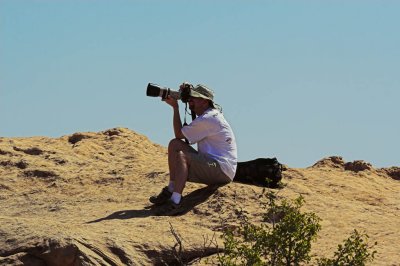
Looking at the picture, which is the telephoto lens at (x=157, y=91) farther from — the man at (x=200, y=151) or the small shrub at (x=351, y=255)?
the small shrub at (x=351, y=255)

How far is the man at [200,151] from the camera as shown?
11.4 metres

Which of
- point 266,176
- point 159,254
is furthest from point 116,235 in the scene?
point 266,176

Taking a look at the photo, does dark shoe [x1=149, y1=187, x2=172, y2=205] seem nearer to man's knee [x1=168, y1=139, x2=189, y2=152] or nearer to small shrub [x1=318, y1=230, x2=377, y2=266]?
man's knee [x1=168, y1=139, x2=189, y2=152]

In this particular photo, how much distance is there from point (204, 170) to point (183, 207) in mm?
477

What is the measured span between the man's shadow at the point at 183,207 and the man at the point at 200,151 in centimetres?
9

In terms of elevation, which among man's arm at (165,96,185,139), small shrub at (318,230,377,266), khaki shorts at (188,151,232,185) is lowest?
small shrub at (318,230,377,266)

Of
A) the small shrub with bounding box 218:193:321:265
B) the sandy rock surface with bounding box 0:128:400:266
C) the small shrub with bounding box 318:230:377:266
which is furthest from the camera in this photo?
the sandy rock surface with bounding box 0:128:400:266

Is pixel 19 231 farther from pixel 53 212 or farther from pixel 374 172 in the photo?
pixel 374 172

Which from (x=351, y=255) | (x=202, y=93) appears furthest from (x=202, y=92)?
(x=351, y=255)

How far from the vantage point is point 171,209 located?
448 inches

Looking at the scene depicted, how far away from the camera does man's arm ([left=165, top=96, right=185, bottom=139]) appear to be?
11.7 meters

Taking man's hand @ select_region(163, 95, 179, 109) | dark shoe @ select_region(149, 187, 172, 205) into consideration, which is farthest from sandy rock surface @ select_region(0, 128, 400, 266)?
man's hand @ select_region(163, 95, 179, 109)

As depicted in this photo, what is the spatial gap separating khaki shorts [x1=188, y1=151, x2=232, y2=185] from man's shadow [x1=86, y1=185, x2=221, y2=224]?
0.14m

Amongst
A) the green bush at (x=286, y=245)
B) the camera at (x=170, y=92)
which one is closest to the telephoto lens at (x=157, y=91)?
the camera at (x=170, y=92)
